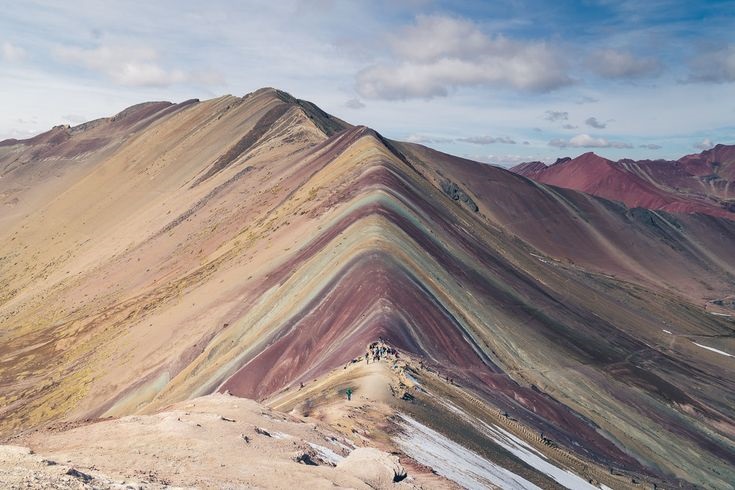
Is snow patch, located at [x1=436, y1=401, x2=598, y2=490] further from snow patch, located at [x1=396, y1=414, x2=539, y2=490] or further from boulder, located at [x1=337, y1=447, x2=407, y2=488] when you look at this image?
boulder, located at [x1=337, y1=447, x2=407, y2=488]

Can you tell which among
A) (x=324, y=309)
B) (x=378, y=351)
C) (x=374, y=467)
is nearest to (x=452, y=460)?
(x=374, y=467)

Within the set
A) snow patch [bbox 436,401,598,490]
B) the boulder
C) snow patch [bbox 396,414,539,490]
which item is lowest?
snow patch [bbox 436,401,598,490]

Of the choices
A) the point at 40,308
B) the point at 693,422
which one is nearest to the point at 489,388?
the point at 693,422

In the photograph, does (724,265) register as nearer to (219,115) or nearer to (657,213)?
(657,213)

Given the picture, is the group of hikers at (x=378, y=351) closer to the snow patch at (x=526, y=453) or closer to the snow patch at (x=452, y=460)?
the snow patch at (x=526, y=453)

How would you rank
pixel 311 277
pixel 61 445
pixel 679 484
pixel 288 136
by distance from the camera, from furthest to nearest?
pixel 288 136
pixel 311 277
pixel 679 484
pixel 61 445

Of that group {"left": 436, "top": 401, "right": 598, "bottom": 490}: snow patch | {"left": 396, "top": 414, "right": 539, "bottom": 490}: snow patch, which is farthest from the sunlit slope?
{"left": 396, "top": 414, "right": 539, "bottom": 490}: snow patch
